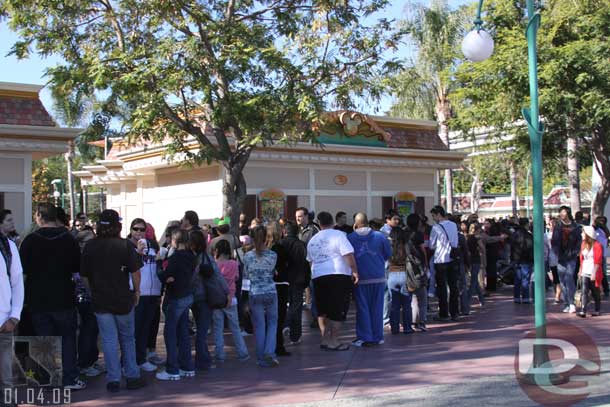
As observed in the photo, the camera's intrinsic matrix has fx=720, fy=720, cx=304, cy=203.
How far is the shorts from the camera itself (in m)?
9.62

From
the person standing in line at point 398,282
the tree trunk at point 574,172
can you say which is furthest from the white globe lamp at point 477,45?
the tree trunk at point 574,172

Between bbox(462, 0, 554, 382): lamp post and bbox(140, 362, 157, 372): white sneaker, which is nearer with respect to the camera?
bbox(462, 0, 554, 382): lamp post

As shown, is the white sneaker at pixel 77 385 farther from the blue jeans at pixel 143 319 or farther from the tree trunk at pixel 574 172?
the tree trunk at pixel 574 172

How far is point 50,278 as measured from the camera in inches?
280

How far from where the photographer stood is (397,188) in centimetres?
2420

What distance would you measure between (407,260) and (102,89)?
6043 mm

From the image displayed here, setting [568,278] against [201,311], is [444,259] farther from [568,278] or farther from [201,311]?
[201,311]

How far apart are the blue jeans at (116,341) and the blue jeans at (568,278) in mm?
8277

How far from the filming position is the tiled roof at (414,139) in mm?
23812

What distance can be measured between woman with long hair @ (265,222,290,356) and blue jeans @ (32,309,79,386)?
9.29ft

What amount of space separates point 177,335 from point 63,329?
1.42 metres

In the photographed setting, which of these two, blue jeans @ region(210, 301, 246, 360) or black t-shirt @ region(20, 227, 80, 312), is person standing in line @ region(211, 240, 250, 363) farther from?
black t-shirt @ region(20, 227, 80, 312)

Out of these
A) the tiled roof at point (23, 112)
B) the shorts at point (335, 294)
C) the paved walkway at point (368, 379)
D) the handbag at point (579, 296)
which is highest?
the tiled roof at point (23, 112)

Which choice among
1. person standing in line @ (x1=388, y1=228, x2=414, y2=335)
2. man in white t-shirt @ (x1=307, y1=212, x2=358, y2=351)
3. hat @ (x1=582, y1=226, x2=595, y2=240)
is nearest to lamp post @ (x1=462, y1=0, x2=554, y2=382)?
man in white t-shirt @ (x1=307, y1=212, x2=358, y2=351)
